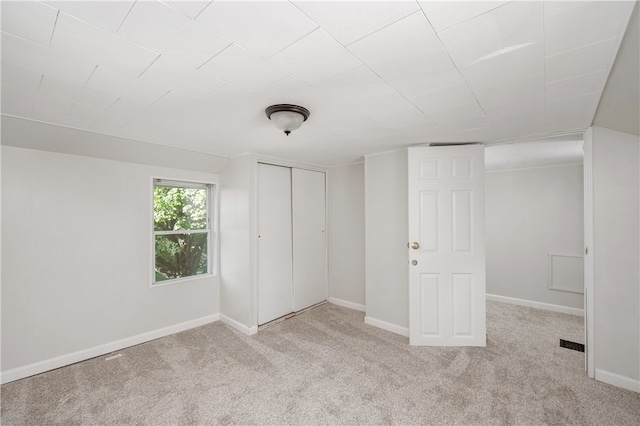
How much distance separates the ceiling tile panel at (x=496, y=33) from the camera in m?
1.04

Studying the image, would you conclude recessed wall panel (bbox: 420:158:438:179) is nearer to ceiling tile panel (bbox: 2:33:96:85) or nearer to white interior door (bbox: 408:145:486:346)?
white interior door (bbox: 408:145:486:346)

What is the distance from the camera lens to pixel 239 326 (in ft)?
11.6

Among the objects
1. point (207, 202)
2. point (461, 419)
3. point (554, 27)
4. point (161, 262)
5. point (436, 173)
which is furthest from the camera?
point (207, 202)

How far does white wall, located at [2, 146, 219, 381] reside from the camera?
249cm

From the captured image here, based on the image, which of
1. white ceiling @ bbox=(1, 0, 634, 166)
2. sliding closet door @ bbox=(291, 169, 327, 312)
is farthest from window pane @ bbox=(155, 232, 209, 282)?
white ceiling @ bbox=(1, 0, 634, 166)

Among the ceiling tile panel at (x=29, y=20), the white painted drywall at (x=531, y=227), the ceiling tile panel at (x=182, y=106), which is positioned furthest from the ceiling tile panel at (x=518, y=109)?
the white painted drywall at (x=531, y=227)

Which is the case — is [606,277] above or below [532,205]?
below

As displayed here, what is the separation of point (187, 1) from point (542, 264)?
5.25 m

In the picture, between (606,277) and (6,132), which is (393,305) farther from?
(6,132)

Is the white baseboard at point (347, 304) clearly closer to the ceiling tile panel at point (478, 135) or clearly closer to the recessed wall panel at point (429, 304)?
the recessed wall panel at point (429, 304)

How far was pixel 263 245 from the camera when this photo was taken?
3.69 metres

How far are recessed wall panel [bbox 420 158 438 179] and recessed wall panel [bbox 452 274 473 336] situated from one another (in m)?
1.15

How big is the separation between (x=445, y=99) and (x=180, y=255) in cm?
356

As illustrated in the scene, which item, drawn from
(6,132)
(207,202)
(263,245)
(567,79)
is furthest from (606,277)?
(6,132)
